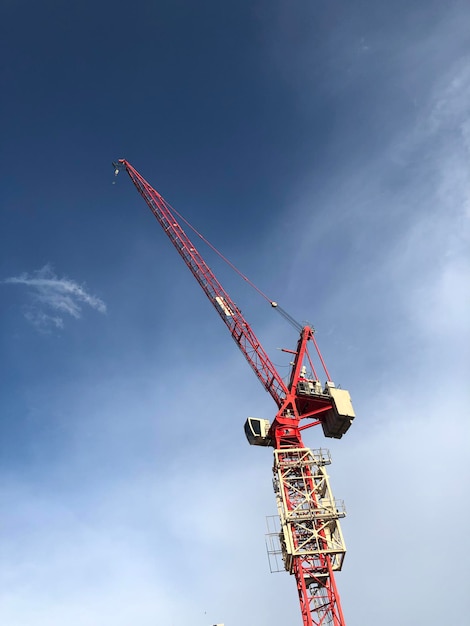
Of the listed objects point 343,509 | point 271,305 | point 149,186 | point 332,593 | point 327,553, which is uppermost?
point 149,186

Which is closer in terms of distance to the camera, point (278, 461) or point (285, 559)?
point (285, 559)

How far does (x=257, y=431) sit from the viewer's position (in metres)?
78.7

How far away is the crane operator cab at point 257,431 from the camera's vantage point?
78625mm

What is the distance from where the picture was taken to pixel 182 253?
3686 inches

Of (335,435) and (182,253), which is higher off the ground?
(182,253)

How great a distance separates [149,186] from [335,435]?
60.2 meters

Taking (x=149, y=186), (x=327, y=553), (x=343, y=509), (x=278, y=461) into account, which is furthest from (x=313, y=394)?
(x=149, y=186)

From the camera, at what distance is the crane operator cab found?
78.6 metres

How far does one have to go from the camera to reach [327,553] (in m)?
63.8

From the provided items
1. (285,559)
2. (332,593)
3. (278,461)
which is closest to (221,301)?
(278,461)

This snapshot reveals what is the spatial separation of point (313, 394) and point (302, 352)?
9016mm

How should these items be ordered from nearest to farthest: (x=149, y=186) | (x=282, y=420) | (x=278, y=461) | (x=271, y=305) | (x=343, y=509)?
(x=343, y=509)
(x=278, y=461)
(x=282, y=420)
(x=271, y=305)
(x=149, y=186)

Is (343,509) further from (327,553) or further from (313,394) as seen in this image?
(313,394)

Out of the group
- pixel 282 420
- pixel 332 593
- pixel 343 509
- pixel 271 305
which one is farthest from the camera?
pixel 271 305
